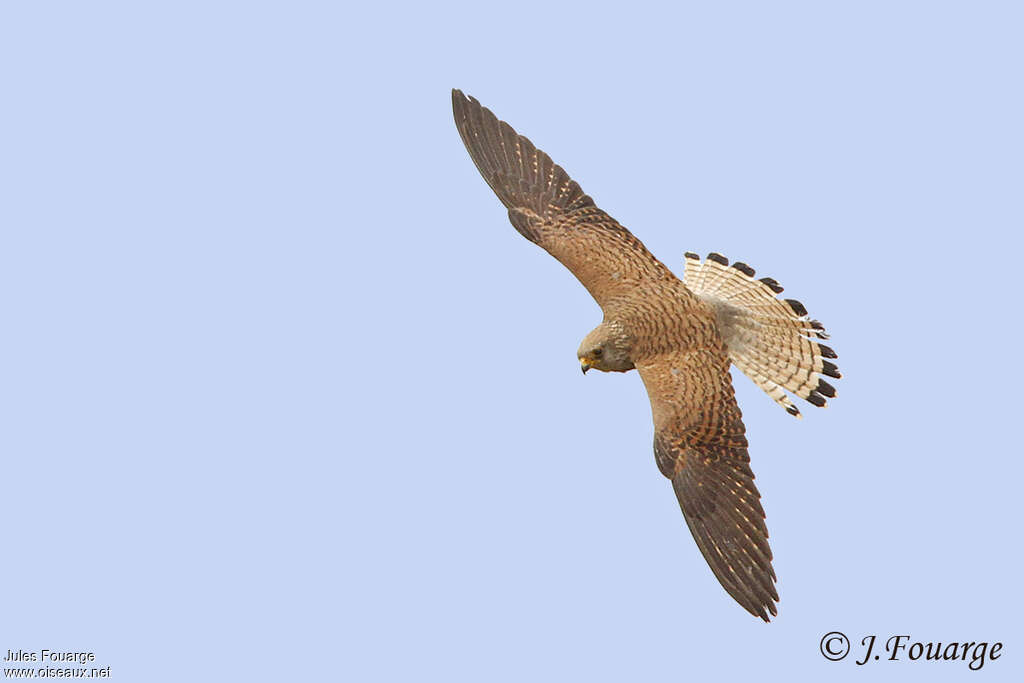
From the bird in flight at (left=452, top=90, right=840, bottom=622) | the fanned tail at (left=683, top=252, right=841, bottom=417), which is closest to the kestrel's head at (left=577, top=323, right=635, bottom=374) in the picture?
the bird in flight at (left=452, top=90, right=840, bottom=622)

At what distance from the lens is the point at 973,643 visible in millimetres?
8195

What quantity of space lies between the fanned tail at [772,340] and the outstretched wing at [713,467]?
343 mm

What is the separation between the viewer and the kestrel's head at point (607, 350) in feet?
29.5

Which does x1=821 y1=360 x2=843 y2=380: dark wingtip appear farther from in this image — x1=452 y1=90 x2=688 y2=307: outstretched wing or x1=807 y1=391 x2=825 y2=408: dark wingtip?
x1=452 y1=90 x2=688 y2=307: outstretched wing

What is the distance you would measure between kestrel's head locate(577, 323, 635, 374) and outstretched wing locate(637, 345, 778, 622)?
14 centimetres

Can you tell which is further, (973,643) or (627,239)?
(627,239)

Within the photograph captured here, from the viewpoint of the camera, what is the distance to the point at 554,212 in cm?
974

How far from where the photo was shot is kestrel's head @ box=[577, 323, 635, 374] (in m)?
8.99

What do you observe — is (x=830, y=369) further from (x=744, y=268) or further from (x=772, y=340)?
(x=744, y=268)

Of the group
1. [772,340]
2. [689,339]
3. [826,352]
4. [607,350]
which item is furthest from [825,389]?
[607,350]

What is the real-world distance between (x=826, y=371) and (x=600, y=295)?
4.75 feet

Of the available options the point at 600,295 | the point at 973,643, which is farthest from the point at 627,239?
the point at 973,643

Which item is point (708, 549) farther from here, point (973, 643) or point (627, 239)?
point (627, 239)

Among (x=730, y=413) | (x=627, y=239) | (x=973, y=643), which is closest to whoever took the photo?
(x=973, y=643)
